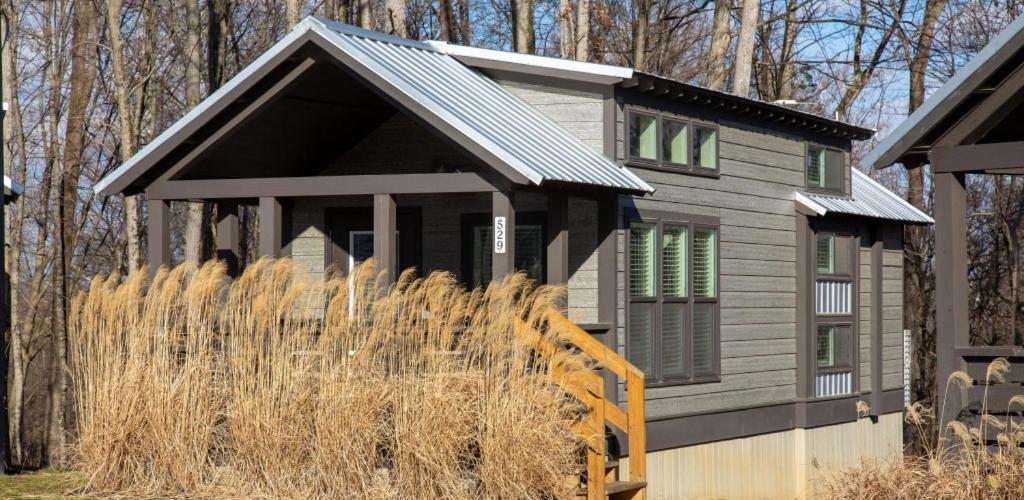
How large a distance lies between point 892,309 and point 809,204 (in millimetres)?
3283

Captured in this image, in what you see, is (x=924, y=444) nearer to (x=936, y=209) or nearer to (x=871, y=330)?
(x=936, y=209)

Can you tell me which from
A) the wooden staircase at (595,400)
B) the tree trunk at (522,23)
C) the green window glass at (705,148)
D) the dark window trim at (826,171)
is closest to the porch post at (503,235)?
the wooden staircase at (595,400)

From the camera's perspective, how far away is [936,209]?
12094mm

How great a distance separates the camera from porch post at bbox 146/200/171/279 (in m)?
14.0

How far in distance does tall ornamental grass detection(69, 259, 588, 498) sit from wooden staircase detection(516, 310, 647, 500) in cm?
13

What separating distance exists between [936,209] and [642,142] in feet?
11.8

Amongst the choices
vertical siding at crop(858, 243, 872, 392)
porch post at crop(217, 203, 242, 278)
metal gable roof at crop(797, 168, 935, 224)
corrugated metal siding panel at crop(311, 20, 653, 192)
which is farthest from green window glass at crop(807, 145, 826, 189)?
porch post at crop(217, 203, 242, 278)

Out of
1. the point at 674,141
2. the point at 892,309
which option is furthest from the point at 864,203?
the point at 674,141

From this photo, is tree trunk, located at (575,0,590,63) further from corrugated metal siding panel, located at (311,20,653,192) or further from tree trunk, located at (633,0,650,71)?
corrugated metal siding panel, located at (311,20,653,192)

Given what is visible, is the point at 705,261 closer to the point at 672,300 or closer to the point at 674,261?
the point at 674,261

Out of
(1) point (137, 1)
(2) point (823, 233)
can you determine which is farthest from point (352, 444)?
(1) point (137, 1)

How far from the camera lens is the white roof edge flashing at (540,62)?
13859 mm

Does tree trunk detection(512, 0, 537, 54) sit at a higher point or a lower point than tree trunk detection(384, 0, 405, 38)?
higher

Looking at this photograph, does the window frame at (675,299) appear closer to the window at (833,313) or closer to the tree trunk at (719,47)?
the window at (833,313)
